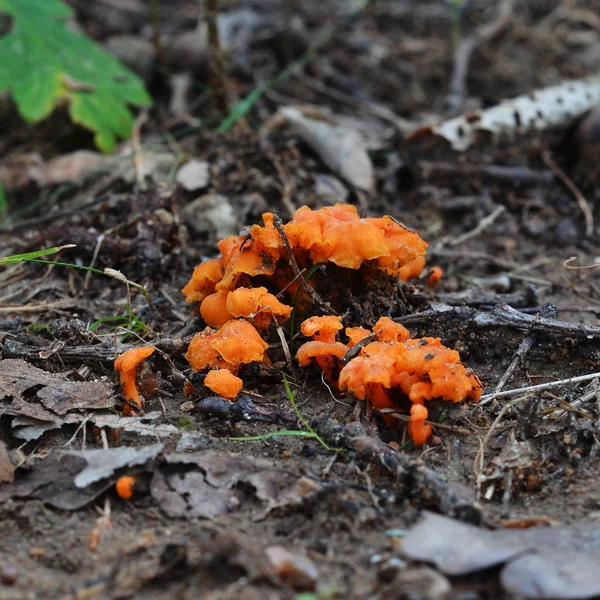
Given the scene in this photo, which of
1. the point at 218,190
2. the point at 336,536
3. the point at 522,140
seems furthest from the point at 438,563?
the point at 522,140

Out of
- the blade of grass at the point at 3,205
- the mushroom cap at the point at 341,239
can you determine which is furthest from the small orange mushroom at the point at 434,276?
the blade of grass at the point at 3,205

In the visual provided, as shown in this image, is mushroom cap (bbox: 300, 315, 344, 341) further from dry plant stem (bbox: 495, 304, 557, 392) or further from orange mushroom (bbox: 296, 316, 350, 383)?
dry plant stem (bbox: 495, 304, 557, 392)

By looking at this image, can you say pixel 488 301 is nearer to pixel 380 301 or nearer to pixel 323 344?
pixel 380 301

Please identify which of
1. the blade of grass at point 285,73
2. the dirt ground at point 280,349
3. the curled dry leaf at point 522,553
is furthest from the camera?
the blade of grass at point 285,73

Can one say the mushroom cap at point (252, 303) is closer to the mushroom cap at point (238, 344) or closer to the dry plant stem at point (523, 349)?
the mushroom cap at point (238, 344)

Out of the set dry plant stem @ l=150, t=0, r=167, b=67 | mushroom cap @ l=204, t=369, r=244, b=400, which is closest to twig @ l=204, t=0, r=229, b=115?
dry plant stem @ l=150, t=0, r=167, b=67

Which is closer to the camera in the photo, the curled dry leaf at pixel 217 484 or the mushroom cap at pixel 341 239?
the curled dry leaf at pixel 217 484
